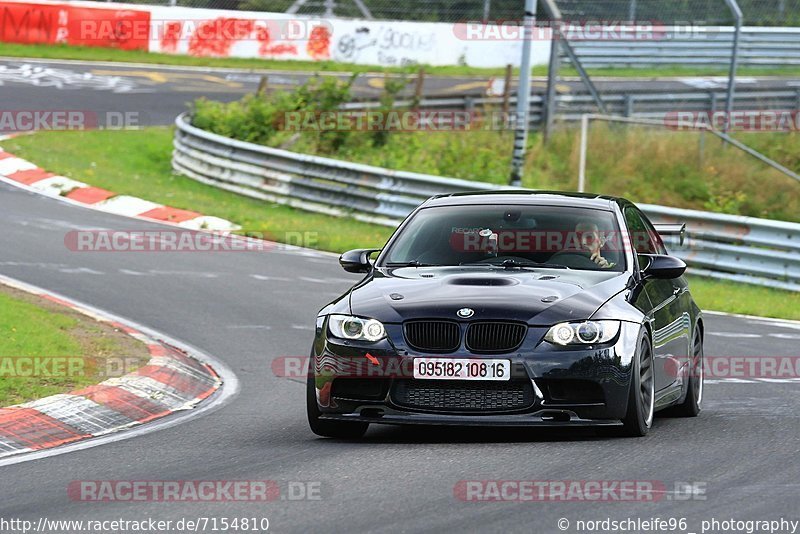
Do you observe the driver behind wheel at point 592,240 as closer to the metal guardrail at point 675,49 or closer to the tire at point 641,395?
the tire at point 641,395

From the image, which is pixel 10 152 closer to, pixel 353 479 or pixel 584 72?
pixel 584 72

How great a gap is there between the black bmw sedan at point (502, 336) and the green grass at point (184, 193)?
7894 mm

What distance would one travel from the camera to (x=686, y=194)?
989 inches

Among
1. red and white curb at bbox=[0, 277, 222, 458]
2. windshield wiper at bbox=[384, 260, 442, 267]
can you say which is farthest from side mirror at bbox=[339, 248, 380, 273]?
red and white curb at bbox=[0, 277, 222, 458]

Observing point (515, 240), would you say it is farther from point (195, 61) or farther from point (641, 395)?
point (195, 61)

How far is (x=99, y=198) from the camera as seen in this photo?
23.2 metres

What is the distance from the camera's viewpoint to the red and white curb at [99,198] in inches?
859

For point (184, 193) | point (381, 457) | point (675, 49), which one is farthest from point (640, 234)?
point (675, 49)

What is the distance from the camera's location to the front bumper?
26.5 feet

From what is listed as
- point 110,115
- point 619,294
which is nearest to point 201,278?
point 619,294

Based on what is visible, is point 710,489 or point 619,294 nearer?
point 710,489

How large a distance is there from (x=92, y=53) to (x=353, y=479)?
34.0 m

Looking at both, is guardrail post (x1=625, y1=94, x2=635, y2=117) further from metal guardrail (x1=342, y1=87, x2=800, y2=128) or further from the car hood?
the car hood

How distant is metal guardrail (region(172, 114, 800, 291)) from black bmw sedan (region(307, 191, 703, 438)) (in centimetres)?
958
